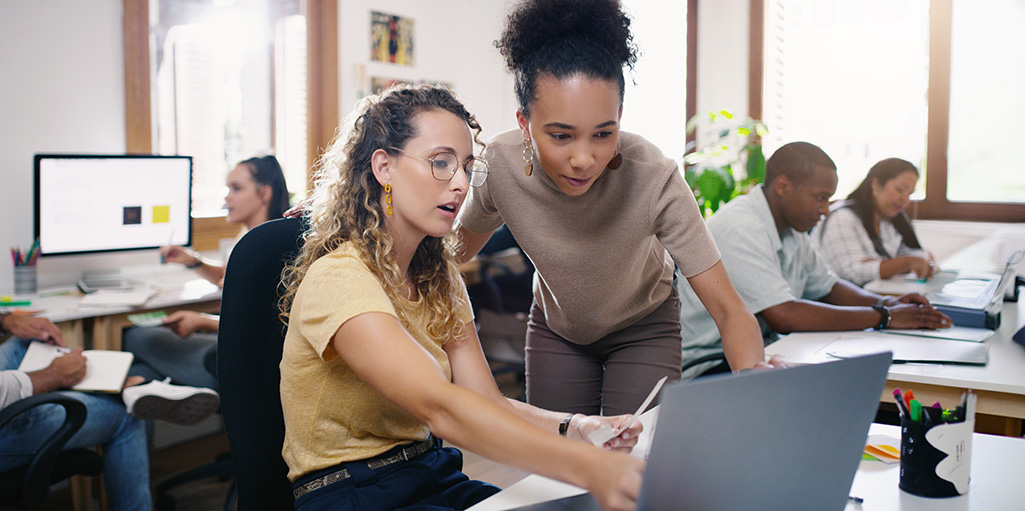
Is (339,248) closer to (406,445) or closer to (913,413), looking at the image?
(406,445)

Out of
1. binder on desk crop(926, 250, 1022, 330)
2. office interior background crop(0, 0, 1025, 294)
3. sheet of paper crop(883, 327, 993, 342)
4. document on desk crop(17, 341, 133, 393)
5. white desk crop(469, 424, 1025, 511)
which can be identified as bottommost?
document on desk crop(17, 341, 133, 393)

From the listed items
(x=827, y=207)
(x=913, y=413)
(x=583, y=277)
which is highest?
(x=827, y=207)

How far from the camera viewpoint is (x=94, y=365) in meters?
2.24

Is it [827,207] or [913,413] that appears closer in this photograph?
[913,413]

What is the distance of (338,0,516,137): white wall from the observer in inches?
166

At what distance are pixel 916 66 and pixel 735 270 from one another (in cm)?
338

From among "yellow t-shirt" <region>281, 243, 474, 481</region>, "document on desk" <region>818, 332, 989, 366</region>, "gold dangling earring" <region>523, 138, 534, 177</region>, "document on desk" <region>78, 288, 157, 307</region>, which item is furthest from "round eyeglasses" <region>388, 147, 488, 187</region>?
"document on desk" <region>78, 288, 157, 307</region>

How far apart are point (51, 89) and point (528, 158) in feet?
7.55

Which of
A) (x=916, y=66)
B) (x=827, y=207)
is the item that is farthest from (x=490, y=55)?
(x=827, y=207)

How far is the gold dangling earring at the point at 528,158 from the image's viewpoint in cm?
152

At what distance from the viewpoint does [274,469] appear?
1.20 metres

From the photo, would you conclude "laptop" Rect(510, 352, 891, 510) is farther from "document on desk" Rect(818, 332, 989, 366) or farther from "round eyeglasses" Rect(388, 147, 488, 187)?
"document on desk" Rect(818, 332, 989, 366)

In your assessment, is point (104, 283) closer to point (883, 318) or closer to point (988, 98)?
point (883, 318)

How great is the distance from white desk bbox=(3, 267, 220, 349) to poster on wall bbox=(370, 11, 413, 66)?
191 cm
